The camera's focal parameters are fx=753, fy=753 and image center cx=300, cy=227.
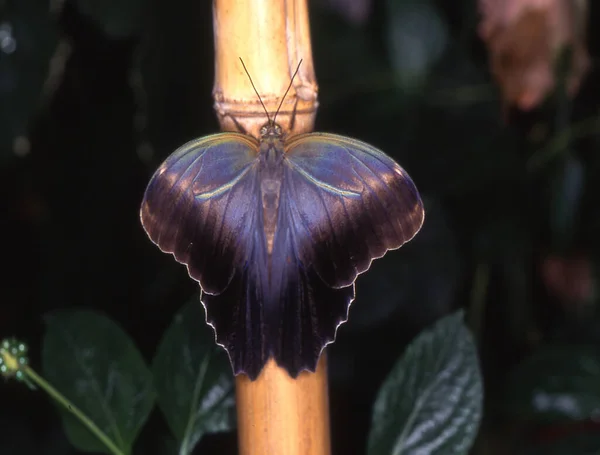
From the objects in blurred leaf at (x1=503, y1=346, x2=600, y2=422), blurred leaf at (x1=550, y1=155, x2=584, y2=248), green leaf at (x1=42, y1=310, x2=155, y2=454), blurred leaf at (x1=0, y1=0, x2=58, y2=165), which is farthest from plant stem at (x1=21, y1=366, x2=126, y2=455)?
blurred leaf at (x1=550, y1=155, x2=584, y2=248)

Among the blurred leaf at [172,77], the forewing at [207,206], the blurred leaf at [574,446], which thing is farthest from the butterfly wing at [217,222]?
the blurred leaf at [574,446]

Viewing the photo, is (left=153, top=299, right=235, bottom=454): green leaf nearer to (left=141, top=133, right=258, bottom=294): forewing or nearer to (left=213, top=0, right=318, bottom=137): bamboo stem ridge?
(left=141, top=133, right=258, bottom=294): forewing

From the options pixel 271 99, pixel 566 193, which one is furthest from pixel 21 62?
pixel 566 193

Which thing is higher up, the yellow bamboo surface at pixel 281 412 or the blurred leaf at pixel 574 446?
the yellow bamboo surface at pixel 281 412

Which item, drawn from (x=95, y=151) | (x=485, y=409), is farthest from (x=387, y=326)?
(x=95, y=151)

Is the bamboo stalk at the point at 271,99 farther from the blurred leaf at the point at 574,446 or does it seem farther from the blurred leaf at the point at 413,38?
the blurred leaf at the point at 413,38

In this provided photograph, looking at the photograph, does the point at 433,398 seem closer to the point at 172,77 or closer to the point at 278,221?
the point at 278,221

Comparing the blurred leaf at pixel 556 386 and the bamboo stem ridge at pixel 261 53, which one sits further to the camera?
the blurred leaf at pixel 556 386
